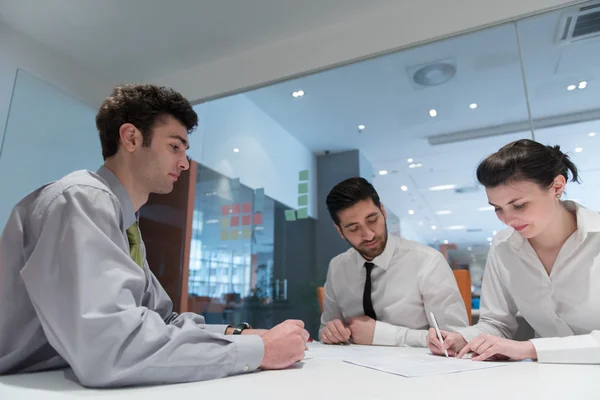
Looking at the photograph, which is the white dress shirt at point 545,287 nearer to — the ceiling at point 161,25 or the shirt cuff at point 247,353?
the shirt cuff at point 247,353

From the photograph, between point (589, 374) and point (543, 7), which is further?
point (543, 7)

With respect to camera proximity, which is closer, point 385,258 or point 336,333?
point 336,333

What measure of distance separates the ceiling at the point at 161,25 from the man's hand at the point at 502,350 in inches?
105

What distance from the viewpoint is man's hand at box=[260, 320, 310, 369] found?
35.3 inches

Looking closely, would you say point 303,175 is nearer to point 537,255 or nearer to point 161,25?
point 161,25

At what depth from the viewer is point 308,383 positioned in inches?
29.7

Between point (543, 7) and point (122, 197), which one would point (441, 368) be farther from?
point (543, 7)

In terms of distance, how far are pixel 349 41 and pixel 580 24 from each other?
156 cm

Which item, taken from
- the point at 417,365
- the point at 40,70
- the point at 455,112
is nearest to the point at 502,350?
the point at 417,365

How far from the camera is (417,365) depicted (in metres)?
0.98

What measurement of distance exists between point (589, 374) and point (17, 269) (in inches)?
48.2

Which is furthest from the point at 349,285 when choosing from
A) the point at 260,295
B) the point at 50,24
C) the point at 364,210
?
the point at 50,24

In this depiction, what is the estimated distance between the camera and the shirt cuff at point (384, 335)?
5.45ft

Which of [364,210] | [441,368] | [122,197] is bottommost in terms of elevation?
[441,368]
